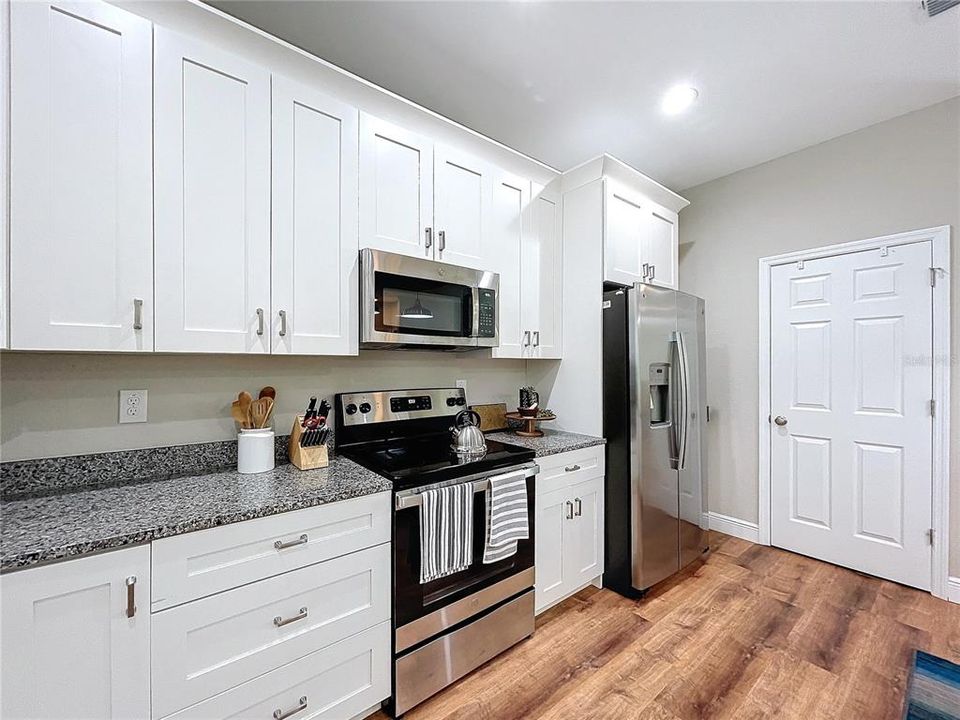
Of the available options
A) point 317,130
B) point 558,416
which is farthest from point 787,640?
point 317,130

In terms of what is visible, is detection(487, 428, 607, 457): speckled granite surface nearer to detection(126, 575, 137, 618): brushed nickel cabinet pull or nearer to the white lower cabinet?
the white lower cabinet

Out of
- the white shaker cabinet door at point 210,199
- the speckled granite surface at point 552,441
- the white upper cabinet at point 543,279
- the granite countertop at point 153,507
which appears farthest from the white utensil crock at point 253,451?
the white upper cabinet at point 543,279

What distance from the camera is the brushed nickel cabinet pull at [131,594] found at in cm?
111

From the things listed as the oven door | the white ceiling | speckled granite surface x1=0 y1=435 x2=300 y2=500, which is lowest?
the oven door

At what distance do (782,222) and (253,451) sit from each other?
3703 millimetres

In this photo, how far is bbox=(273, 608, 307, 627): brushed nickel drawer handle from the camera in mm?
1358

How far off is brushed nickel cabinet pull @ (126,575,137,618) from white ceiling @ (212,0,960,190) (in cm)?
216

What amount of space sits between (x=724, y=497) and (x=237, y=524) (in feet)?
11.5

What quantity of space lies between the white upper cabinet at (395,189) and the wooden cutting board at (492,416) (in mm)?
1110

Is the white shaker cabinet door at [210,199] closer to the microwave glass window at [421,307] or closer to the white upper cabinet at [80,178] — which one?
the white upper cabinet at [80,178]

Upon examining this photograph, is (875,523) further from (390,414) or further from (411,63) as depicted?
(411,63)

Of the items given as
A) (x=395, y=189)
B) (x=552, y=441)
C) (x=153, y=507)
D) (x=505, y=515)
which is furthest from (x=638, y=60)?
(x=153, y=507)

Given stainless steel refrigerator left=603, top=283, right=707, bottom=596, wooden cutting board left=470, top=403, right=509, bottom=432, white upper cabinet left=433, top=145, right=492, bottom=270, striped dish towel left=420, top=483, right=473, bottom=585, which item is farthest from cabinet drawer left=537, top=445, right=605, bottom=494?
white upper cabinet left=433, top=145, right=492, bottom=270

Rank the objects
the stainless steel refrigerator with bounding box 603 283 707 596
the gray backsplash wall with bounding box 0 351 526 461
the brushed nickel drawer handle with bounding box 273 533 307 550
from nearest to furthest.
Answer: the brushed nickel drawer handle with bounding box 273 533 307 550, the gray backsplash wall with bounding box 0 351 526 461, the stainless steel refrigerator with bounding box 603 283 707 596
